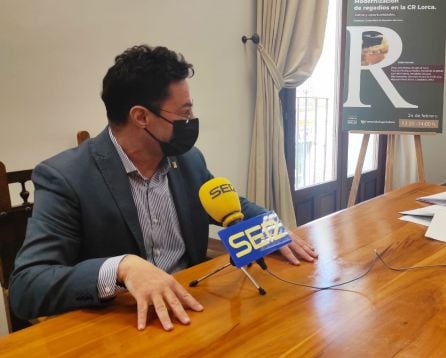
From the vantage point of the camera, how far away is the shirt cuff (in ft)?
3.14

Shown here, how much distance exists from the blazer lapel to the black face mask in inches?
5.9

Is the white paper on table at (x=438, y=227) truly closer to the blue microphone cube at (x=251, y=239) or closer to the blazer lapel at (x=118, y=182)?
the blue microphone cube at (x=251, y=239)

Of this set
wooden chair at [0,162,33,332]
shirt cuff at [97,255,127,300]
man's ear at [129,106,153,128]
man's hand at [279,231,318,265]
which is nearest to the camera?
shirt cuff at [97,255,127,300]

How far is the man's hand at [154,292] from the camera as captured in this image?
0.88m

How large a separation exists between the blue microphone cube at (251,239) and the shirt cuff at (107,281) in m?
0.25

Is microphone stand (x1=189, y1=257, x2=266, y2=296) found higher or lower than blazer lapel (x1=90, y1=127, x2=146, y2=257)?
lower

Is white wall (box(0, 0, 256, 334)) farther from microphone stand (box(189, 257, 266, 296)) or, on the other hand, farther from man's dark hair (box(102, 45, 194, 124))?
microphone stand (box(189, 257, 266, 296))

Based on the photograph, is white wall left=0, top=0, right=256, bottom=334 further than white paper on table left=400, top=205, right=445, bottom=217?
Yes

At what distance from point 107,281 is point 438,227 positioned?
1.10 metres

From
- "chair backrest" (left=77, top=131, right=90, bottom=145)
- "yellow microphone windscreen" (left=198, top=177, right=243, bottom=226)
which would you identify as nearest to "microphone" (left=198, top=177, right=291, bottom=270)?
"yellow microphone windscreen" (left=198, top=177, right=243, bottom=226)

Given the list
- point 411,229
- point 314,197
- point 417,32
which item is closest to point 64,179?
point 411,229

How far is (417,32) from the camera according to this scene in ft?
10.1

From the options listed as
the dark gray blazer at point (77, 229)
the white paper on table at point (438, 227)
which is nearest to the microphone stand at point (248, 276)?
the dark gray blazer at point (77, 229)

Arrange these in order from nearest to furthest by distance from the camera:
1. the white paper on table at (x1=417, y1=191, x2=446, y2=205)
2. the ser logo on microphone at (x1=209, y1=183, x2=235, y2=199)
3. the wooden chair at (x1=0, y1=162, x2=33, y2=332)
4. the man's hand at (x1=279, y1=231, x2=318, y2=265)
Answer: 1. the ser logo on microphone at (x1=209, y1=183, x2=235, y2=199)
2. the man's hand at (x1=279, y1=231, x2=318, y2=265)
3. the wooden chair at (x1=0, y1=162, x2=33, y2=332)
4. the white paper on table at (x1=417, y1=191, x2=446, y2=205)
